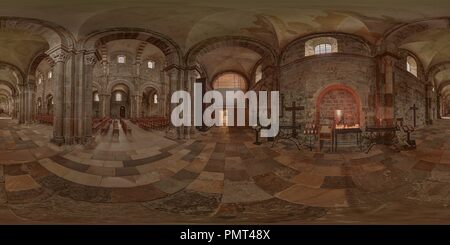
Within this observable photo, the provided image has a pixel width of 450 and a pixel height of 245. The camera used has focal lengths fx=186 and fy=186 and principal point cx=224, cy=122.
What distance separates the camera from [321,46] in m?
1.49

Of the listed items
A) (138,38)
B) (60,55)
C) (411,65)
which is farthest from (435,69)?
(60,55)

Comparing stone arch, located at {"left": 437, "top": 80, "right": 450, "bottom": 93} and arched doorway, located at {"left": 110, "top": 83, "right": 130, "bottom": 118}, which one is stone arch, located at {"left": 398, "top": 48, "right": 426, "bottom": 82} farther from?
arched doorway, located at {"left": 110, "top": 83, "right": 130, "bottom": 118}

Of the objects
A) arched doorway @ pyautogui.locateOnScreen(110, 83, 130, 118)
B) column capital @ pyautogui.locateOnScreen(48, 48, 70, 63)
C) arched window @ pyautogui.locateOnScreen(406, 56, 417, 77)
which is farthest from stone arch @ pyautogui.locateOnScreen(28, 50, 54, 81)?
arched window @ pyautogui.locateOnScreen(406, 56, 417, 77)

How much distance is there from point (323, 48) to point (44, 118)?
7.84 feet

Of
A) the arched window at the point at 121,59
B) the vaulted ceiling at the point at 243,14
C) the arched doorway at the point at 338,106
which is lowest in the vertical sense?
the arched doorway at the point at 338,106

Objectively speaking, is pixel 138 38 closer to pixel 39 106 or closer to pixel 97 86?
pixel 97 86

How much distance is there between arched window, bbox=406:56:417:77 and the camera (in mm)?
1607

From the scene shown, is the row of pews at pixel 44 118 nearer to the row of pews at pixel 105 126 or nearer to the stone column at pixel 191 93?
the row of pews at pixel 105 126

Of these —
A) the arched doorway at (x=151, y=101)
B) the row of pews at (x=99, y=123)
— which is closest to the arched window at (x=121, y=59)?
the arched doorway at (x=151, y=101)

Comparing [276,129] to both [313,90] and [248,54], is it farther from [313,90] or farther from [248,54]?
[248,54]

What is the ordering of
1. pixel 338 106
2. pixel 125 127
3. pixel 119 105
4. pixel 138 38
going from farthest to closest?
pixel 119 105 < pixel 125 127 < pixel 138 38 < pixel 338 106

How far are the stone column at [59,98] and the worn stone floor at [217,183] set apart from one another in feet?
0.36

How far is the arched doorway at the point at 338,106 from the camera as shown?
1.42 m

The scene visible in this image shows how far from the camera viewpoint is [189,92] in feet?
5.24
